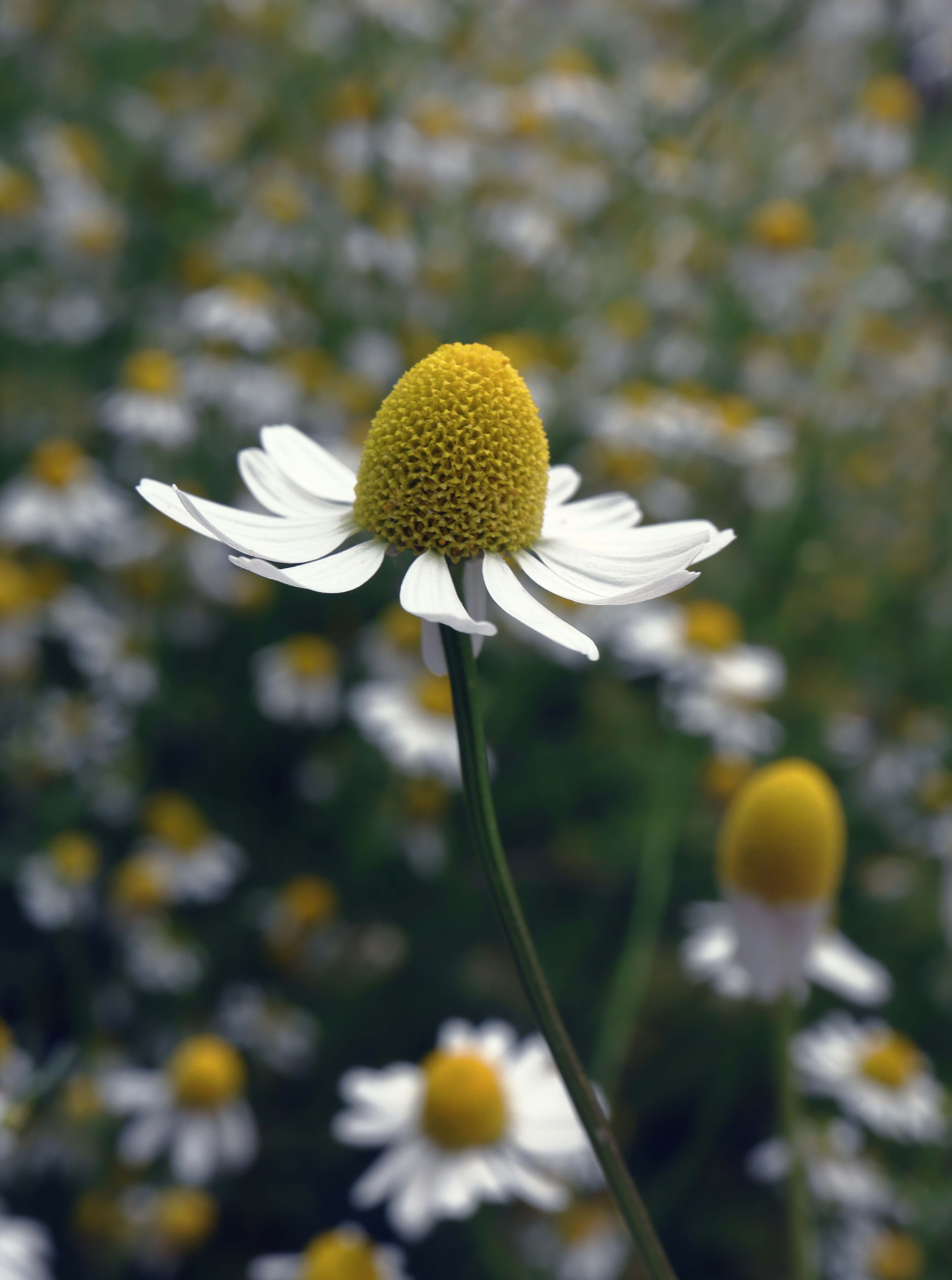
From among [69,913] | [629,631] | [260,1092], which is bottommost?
[260,1092]

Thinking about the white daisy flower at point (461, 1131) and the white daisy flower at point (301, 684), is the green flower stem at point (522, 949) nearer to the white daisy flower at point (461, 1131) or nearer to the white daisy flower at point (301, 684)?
the white daisy flower at point (461, 1131)

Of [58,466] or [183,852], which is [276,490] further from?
[58,466]

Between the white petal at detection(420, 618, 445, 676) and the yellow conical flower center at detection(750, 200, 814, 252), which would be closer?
the white petal at detection(420, 618, 445, 676)

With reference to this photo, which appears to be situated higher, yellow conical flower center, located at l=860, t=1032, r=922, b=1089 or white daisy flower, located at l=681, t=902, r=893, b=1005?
white daisy flower, located at l=681, t=902, r=893, b=1005

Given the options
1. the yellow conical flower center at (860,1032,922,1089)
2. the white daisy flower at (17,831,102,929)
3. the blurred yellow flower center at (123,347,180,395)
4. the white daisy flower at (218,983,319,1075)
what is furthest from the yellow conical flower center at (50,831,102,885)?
the yellow conical flower center at (860,1032,922,1089)

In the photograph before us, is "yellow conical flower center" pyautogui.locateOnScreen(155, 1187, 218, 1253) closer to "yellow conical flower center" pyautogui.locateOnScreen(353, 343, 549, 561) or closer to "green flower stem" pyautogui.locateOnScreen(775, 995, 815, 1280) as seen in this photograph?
"green flower stem" pyautogui.locateOnScreen(775, 995, 815, 1280)

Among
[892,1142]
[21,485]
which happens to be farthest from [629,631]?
[21,485]

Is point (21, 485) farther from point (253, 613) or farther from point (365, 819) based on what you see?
point (365, 819)
